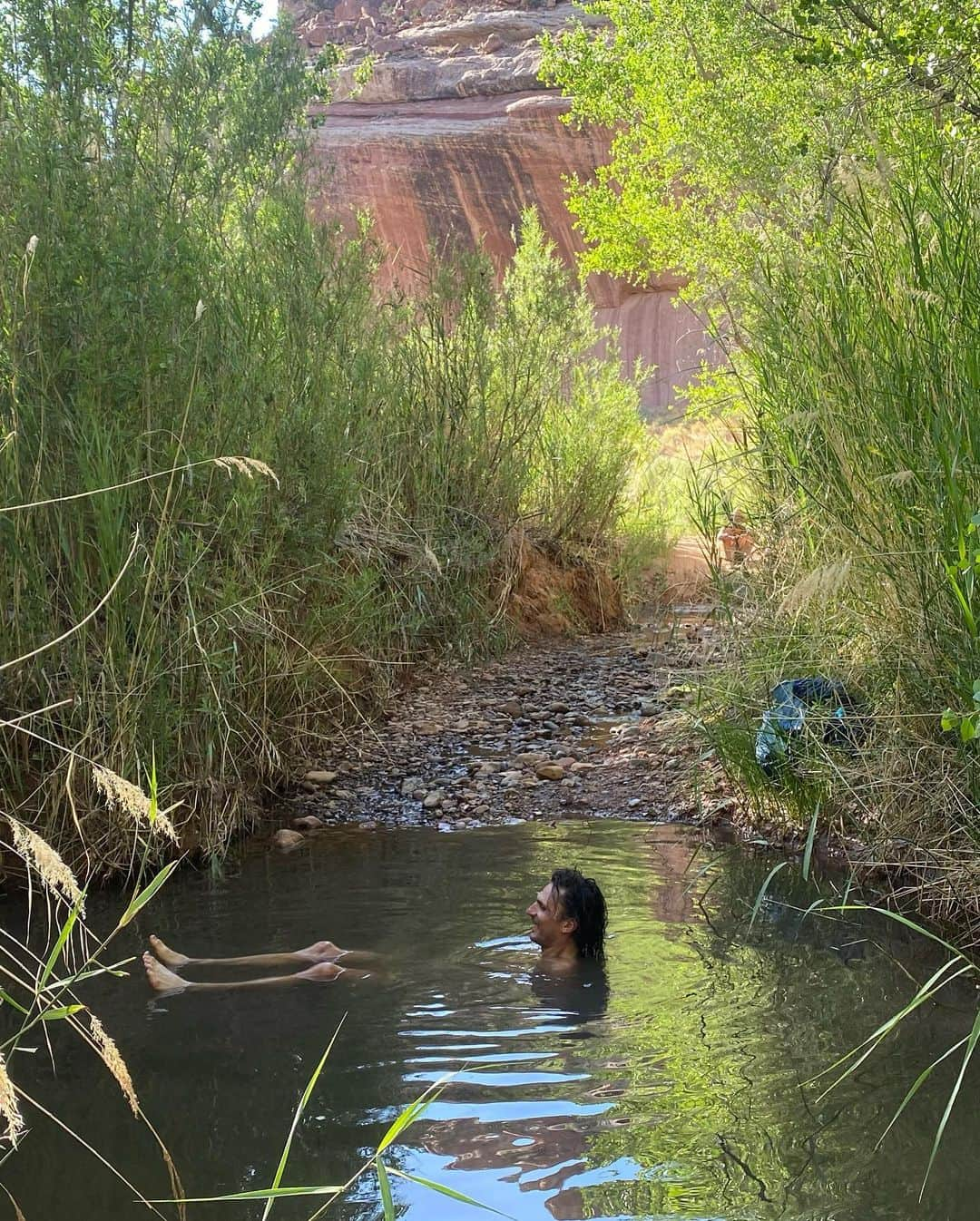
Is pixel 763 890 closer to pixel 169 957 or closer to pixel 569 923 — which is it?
pixel 569 923

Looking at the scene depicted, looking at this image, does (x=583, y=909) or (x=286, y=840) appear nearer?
(x=583, y=909)

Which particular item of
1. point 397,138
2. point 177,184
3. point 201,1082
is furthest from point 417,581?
point 397,138

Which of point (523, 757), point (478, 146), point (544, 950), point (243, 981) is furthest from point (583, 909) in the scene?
point (478, 146)

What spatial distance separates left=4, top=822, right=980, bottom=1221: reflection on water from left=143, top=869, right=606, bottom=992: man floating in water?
0.07 meters

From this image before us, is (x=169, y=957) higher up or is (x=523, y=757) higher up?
(x=169, y=957)

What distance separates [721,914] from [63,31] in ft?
15.1

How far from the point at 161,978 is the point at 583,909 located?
151 centimetres

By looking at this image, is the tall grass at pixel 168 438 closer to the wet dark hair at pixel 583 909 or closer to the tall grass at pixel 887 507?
the wet dark hair at pixel 583 909

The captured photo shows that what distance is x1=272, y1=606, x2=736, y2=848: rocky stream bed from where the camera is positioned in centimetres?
623

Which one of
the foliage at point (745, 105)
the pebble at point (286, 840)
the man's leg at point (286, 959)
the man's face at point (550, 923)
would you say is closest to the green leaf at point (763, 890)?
the man's face at point (550, 923)

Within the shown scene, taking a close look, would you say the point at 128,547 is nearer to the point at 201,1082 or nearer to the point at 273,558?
the point at 273,558

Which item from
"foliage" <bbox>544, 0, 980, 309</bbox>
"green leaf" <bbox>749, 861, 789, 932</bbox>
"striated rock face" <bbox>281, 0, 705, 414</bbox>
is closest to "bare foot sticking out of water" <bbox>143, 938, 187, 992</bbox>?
"green leaf" <bbox>749, 861, 789, 932</bbox>

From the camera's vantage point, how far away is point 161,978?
161 inches

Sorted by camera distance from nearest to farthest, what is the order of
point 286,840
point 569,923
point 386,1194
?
point 386,1194 → point 569,923 → point 286,840
